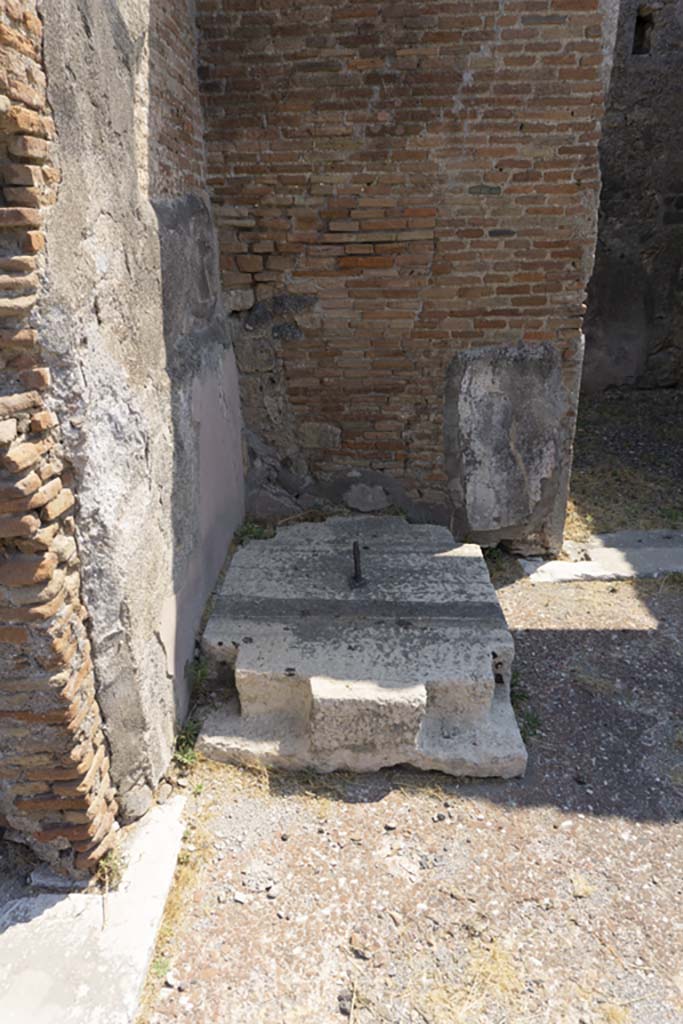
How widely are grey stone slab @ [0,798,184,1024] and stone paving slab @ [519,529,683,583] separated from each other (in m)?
2.95

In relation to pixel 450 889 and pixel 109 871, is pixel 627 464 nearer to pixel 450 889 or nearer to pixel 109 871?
pixel 450 889

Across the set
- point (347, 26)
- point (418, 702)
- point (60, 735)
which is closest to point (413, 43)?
point (347, 26)

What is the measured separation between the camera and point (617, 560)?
477 centimetres

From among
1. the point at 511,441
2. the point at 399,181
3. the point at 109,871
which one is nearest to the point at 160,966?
the point at 109,871

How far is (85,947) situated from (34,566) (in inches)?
51.2

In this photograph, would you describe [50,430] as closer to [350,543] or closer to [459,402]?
[350,543]

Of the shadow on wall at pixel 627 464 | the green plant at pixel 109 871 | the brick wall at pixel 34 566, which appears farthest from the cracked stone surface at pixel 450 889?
the shadow on wall at pixel 627 464

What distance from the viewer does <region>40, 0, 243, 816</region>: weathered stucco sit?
87.2 inches

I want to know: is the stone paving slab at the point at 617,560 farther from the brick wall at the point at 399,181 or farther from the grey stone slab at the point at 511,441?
the brick wall at the point at 399,181

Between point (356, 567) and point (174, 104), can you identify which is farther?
point (356, 567)

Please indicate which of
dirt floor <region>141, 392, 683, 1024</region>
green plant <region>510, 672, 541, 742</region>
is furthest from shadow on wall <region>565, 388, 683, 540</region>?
dirt floor <region>141, 392, 683, 1024</region>

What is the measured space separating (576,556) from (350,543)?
5.41 feet

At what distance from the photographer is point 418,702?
9.91 ft

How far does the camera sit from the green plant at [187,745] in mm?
3096
